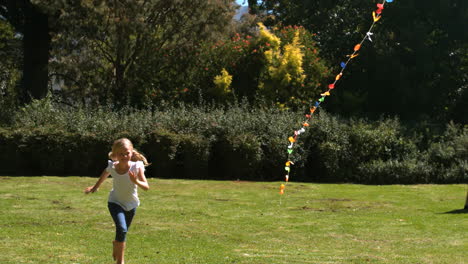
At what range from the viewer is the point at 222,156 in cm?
2147

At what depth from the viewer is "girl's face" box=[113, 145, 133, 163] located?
746 cm

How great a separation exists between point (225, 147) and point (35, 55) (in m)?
10.3

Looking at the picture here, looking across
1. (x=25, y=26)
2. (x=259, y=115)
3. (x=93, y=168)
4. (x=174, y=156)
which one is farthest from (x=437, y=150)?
(x=25, y=26)

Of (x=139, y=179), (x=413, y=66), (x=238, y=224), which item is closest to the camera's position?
(x=139, y=179)

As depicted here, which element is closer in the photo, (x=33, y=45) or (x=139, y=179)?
(x=139, y=179)

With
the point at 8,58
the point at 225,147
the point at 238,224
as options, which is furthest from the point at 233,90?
the point at 8,58

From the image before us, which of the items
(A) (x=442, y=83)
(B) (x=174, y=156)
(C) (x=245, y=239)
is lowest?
(C) (x=245, y=239)

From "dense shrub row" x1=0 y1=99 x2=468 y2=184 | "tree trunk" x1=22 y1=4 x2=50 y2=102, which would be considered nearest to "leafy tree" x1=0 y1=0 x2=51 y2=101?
"tree trunk" x1=22 y1=4 x2=50 y2=102

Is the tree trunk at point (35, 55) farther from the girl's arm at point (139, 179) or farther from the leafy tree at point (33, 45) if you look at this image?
the girl's arm at point (139, 179)

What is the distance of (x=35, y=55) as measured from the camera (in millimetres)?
27156

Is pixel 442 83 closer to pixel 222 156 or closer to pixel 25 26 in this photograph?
pixel 222 156

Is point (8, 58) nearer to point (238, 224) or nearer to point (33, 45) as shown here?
point (33, 45)

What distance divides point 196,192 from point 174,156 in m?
3.35

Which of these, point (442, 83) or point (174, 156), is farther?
point (442, 83)
